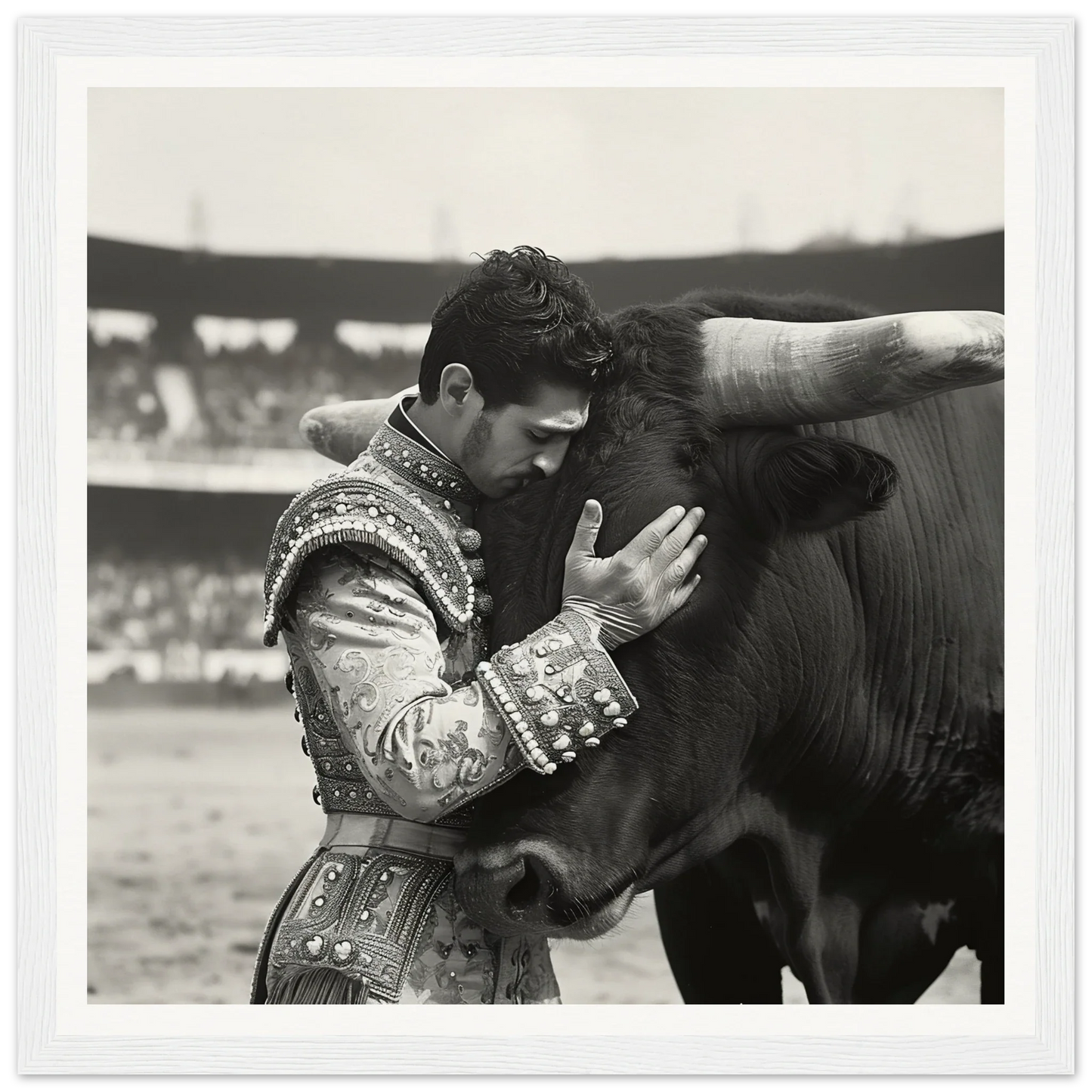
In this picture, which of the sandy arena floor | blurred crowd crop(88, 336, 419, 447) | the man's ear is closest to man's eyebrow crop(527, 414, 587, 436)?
the man's ear

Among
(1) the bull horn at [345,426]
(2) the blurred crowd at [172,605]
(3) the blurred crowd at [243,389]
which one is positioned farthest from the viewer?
(3) the blurred crowd at [243,389]

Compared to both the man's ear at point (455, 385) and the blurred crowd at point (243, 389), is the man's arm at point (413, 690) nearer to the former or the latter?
the man's ear at point (455, 385)

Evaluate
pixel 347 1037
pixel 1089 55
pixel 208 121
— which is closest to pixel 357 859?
pixel 347 1037

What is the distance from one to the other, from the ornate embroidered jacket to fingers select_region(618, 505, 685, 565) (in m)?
0.12

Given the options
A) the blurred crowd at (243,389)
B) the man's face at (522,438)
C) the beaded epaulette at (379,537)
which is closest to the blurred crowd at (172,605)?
the blurred crowd at (243,389)

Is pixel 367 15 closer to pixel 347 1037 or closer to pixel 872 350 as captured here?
pixel 872 350

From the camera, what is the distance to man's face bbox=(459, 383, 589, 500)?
1.81 m

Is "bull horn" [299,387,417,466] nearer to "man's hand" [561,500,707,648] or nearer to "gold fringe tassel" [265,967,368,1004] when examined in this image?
"man's hand" [561,500,707,648]

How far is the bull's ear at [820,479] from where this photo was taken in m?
1.86

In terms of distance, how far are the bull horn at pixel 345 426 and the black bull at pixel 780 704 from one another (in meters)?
0.60

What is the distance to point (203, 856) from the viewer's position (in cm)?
464

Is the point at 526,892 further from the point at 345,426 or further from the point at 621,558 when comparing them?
the point at 345,426

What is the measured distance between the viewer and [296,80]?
2158 millimetres

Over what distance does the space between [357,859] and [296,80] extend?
4.19ft
